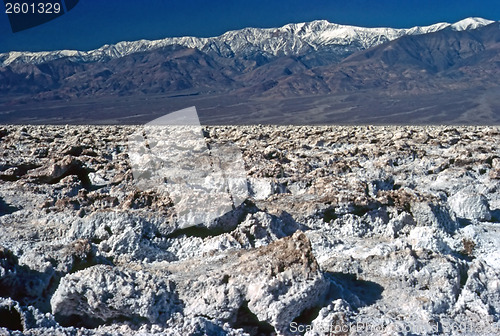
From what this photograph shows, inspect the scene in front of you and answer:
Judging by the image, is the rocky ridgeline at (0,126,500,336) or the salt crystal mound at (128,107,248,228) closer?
the rocky ridgeline at (0,126,500,336)

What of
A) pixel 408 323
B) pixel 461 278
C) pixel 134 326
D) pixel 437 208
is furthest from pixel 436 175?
pixel 134 326

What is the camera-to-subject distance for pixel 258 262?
483cm

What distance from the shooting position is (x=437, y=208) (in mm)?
7289

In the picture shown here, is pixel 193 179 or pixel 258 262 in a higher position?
pixel 258 262

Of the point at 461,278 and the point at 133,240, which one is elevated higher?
the point at 133,240

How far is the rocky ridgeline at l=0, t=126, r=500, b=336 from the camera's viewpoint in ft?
14.3

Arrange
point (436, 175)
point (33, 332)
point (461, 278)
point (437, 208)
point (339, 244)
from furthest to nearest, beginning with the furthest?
point (436, 175)
point (437, 208)
point (339, 244)
point (461, 278)
point (33, 332)

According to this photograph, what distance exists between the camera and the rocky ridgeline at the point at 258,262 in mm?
4359

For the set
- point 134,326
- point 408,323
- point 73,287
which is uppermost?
point 73,287

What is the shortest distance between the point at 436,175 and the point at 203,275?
7.80 meters

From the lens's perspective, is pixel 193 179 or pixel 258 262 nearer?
pixel 258 262

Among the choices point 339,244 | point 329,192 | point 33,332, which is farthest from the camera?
point 329,192

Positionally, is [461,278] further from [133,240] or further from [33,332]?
[33,332]

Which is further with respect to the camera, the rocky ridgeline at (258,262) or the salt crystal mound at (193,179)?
the salt crystal mound at (193,179)
